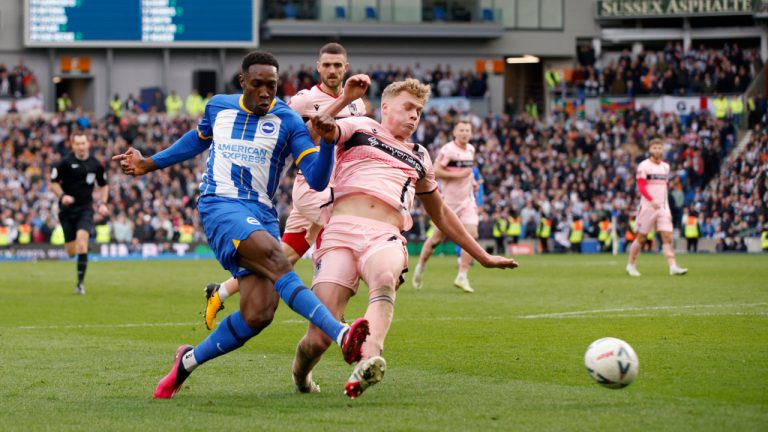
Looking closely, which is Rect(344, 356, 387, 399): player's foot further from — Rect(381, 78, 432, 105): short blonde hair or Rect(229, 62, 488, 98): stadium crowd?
Rect(229, 62, 488, 98): stadium crowd

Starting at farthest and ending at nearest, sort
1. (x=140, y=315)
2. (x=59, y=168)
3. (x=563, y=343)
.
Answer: (x=59, y=168), (x=140, y=315), (x=563, y=343)

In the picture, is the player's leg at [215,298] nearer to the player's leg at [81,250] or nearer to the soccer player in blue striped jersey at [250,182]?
the soccer player in blue striped jersey at [250,182]

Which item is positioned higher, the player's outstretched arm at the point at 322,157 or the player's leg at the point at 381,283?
the player's outstretched arm at the point at 322,157

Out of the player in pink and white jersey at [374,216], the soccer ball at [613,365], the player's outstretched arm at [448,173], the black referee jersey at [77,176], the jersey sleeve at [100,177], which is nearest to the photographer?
the soccer ball at [613,365]

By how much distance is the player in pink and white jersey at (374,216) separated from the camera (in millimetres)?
8117

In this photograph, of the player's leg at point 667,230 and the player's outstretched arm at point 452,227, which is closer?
the player's outstretched arm at point 452,227

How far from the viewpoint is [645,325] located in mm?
12930

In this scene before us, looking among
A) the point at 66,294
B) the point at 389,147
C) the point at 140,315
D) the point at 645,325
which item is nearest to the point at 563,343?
the point at 645,325

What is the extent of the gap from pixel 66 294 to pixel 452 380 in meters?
11.9

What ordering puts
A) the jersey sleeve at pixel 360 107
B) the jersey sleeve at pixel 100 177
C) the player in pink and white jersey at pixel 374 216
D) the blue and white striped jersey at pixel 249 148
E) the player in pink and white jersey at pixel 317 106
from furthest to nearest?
1. the jersey sleeve at pixel 100 177
2. the jersey sleeve at pixel 360 107
3. the player in pink and white jersey at pixel 317 106
4. the blue and white striped jersey at pixel 249 148
5. the player in pink and white jersey at pixel 374 216

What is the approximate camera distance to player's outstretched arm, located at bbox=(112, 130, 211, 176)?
27.8ft

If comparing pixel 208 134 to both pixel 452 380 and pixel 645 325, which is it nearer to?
pixel 452 380

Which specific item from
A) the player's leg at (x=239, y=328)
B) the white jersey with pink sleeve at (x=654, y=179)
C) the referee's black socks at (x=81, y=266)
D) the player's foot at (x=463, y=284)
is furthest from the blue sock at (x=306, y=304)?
the white jersey with pink sleeve at (x=654, y=179)

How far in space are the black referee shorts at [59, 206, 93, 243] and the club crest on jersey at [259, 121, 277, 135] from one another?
38.1 feet
